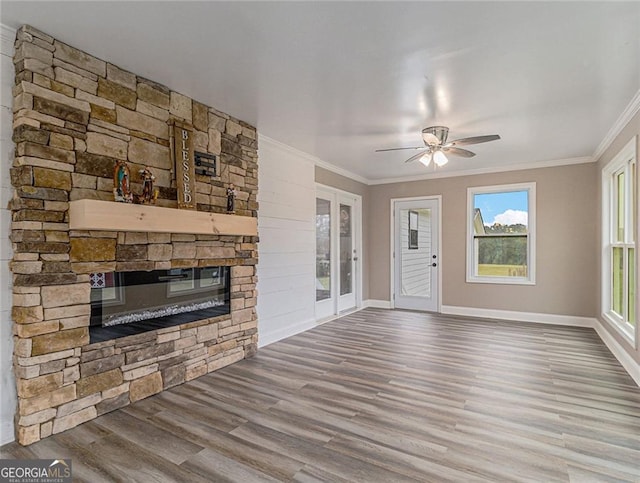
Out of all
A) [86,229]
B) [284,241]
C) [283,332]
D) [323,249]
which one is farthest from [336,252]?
[86,229]

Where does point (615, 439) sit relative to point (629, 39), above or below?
below

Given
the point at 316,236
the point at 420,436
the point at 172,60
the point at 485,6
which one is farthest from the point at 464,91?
the point at 316,236

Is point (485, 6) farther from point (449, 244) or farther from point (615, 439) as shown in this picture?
point (449, 244)

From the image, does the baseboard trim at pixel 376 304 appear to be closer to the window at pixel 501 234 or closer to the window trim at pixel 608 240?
the window at pixel 501 234

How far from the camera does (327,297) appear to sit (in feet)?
20.1

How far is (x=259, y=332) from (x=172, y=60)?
300 cm

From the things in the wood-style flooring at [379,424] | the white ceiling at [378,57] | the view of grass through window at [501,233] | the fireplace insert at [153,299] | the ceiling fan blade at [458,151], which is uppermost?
the white ceiling at [378,57]

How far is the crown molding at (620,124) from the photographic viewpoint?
3.39m

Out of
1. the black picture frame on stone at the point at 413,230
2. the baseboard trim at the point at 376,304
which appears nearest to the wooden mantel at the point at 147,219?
the baseboard trim at the point at 376,304

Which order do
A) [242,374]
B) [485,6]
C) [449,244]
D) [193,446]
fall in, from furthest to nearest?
[449,244]
[242,374]
[193,446]
[485,6]

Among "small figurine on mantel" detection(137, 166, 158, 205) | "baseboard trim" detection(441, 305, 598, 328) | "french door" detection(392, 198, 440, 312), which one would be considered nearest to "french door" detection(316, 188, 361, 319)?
"french door" detection(392, 198, 440, 312)

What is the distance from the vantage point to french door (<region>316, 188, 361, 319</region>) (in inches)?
234

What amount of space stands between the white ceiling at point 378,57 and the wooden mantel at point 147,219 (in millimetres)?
Answer: 1117

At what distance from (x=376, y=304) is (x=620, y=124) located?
184 inches
